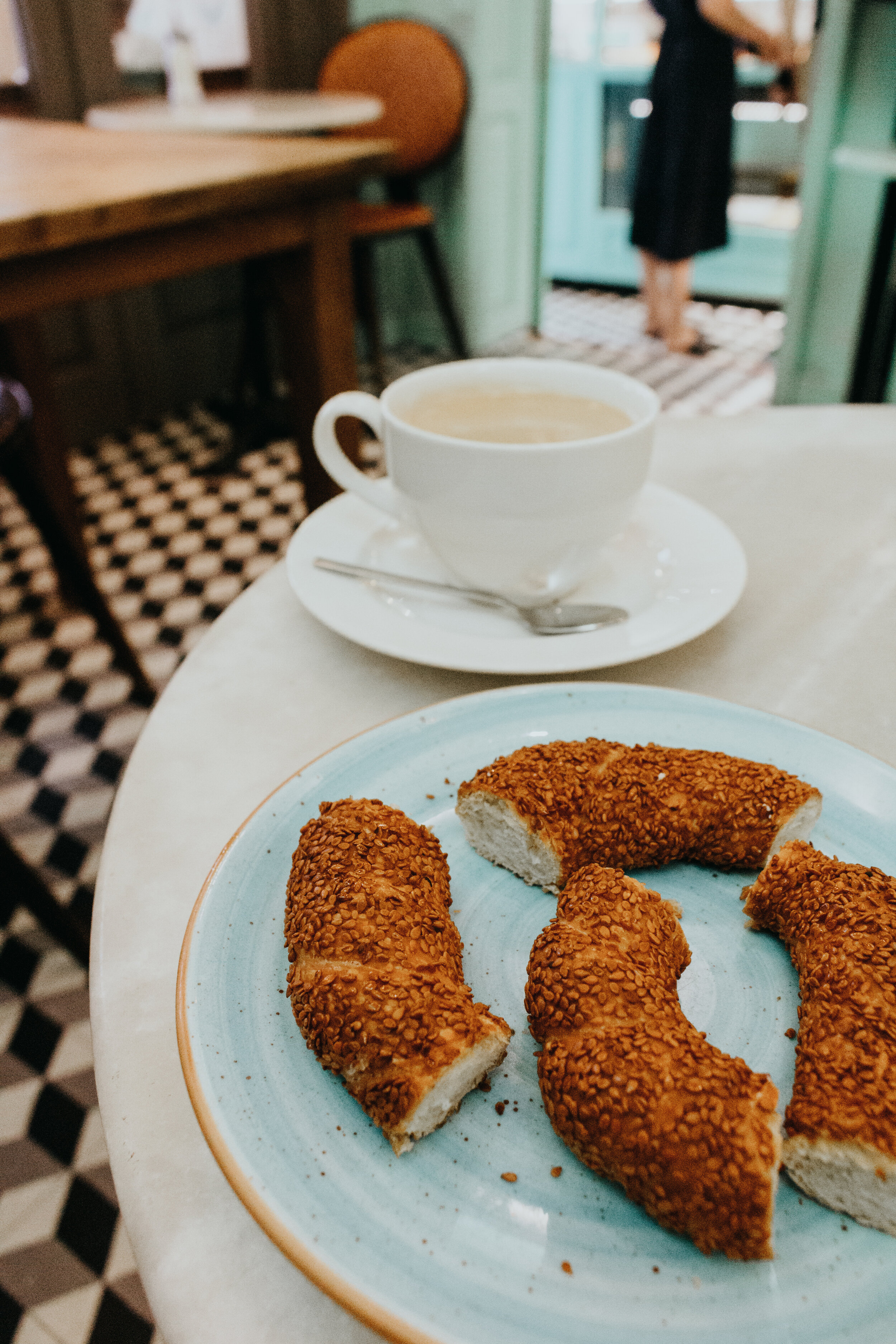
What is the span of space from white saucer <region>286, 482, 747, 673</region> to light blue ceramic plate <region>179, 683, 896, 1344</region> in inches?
5.2

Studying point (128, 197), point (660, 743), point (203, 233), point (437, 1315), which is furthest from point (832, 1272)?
point (203, 233)

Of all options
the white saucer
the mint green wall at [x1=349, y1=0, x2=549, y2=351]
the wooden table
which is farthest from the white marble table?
the mint green wall at [x1=349, y1=0, x2=549, y2=351]

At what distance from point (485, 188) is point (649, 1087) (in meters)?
3.60

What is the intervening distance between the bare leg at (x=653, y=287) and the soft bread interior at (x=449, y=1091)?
3755 mm

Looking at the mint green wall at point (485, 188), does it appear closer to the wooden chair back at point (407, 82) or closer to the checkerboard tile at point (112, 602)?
the wooden chair back at point (407, 82)

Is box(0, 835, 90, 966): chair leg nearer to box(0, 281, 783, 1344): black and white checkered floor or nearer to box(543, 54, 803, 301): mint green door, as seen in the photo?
box(0, 281, 783, 1344): black and white checkered floor

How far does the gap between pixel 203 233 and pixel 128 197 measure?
0.54 ft

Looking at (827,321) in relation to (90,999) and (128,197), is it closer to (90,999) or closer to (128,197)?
(128,197)

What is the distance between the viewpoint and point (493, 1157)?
13.9 inches

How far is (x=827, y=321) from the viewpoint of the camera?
2.84 metres

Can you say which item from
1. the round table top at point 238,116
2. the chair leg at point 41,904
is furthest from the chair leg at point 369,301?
the chair leg at point 41,904

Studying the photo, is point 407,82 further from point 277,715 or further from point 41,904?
point 277,715

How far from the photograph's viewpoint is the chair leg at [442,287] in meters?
3.15

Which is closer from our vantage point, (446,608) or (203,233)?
(446,608)
